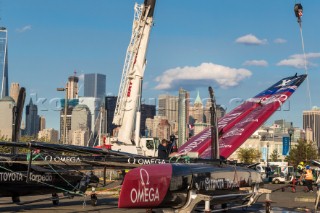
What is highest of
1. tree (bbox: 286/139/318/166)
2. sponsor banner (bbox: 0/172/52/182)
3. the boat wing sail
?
the boat wing sail

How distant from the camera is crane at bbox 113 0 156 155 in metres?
40.7

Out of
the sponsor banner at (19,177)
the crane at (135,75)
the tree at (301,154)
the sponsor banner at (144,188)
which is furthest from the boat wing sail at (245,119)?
the tree at (301,154)

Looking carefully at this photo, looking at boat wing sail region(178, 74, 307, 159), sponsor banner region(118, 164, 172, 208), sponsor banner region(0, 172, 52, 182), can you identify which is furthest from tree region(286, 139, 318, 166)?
sponsor banner region(118, 164, 172, 208)

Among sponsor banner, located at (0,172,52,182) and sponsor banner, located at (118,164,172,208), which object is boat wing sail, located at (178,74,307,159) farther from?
sponsor banner, located at (118,164,172,208)

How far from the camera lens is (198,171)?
1562 centimetres

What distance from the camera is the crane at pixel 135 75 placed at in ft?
133

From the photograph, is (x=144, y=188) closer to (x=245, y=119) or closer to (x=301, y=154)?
(x=245, y=119)

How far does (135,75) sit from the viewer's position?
4062 centimetres

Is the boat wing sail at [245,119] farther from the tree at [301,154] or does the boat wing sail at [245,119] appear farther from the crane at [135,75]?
the tree at [301,154]

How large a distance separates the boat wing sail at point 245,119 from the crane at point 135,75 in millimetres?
4929

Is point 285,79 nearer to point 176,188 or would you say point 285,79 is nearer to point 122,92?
point 122,92

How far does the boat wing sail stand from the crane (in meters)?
4.93

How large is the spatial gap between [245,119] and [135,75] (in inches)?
513

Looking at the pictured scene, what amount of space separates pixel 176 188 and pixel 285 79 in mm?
43974
